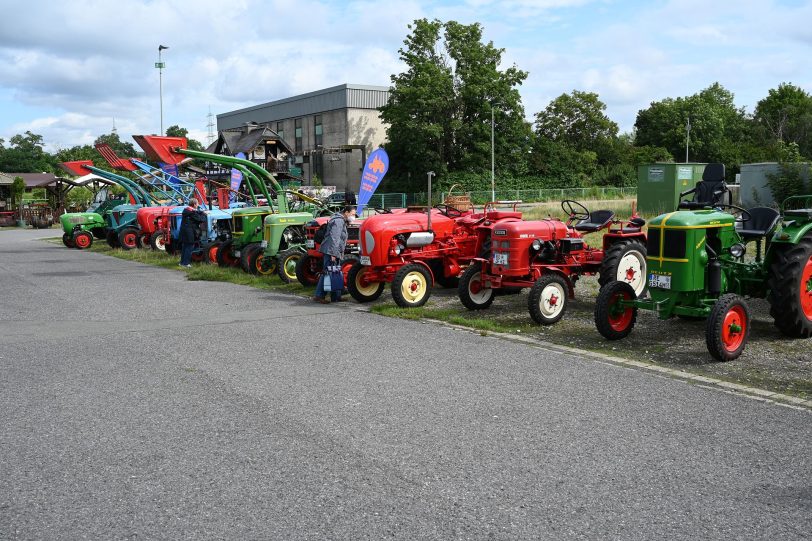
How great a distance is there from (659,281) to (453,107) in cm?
4754

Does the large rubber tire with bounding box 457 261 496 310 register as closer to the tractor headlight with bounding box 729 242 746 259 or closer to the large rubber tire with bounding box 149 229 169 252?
the tractor headlight with bounding box 729 242 746 259

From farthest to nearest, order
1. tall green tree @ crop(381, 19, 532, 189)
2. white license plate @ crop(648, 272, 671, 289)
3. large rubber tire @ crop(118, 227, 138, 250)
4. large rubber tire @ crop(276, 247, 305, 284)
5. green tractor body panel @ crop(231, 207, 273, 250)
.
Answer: tall green tree @ crop(381, 19, 532, 189), large rubber tire @ crop(118, 227, 138, 250), green tractor body panel @ crop(231, 207, 273, 250), large rubber tire @ crop(276, 247, 305, 284), white license plate @ crop(648, 272, 671, 289)

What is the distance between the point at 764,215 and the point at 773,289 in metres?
1.34

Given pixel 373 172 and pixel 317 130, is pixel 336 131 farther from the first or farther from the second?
pixel 373 172

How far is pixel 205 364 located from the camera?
7.37 metres

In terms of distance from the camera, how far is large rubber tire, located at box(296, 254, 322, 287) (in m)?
13.3

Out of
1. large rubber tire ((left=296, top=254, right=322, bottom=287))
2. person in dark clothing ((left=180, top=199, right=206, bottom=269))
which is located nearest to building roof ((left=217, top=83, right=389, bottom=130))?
person in dark clothing ((left=180, top=199, right=206, bottom=269))

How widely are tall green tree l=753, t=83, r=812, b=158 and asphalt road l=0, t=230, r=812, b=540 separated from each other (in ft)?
260

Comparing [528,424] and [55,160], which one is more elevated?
[55,160]

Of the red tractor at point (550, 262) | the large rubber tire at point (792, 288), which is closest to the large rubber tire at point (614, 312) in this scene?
the red tractor at point (550, 262)

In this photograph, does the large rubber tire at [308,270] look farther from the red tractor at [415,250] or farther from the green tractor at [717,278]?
the green tractor at [717,278]

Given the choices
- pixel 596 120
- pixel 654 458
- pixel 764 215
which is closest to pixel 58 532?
pixel 654 458

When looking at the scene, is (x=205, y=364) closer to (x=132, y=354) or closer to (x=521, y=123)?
(x=132, y=354)

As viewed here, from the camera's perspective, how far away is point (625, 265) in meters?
10.1
